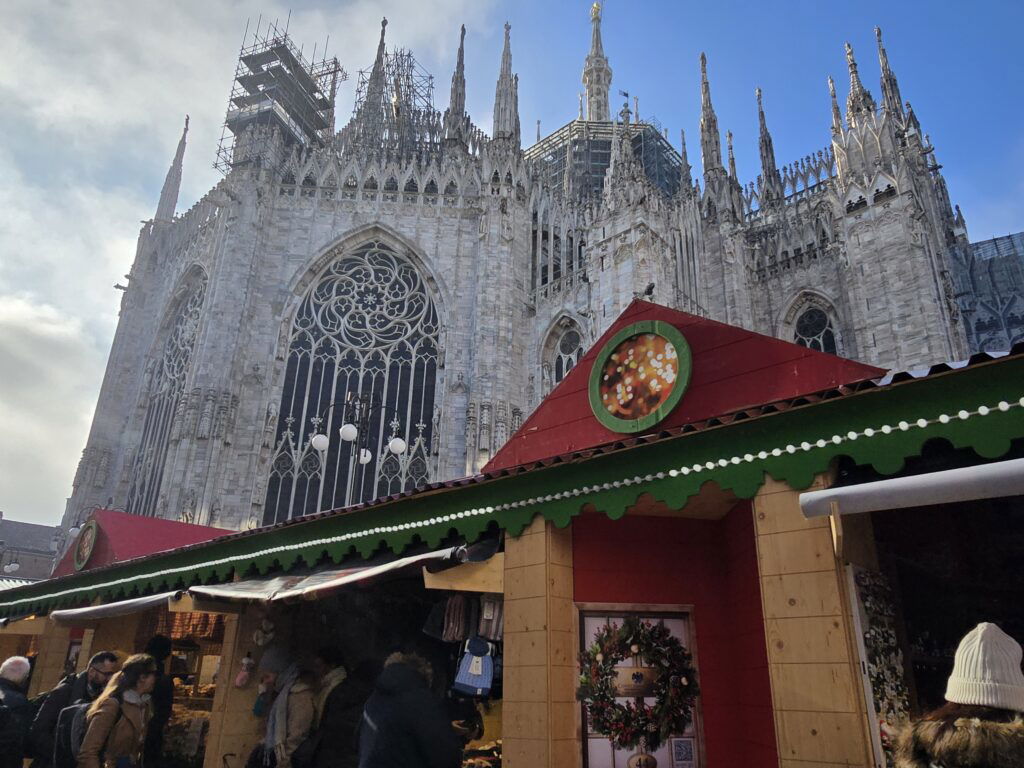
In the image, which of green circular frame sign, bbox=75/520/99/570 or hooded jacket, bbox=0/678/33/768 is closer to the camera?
hooded jacket, bbox=0/678/33/768

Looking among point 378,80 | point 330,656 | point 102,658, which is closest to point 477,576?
point 330,656

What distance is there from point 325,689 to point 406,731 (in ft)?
9.43

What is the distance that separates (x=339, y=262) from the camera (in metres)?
26.5

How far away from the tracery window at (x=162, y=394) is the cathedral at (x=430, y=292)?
0.39ft

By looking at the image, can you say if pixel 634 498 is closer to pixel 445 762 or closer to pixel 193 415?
pixel 445 762

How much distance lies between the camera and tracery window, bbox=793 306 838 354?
82.7 feet

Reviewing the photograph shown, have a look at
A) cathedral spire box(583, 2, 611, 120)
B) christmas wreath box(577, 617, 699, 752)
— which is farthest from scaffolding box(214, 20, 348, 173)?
christmas wreath box(577, 617, 699, 752)

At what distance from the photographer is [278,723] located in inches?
281

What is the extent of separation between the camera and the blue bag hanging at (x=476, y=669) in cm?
625

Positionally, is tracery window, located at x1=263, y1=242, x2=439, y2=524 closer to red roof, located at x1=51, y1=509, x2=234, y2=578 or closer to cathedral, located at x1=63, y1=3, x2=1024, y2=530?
cathedral, located at x1=63, y1=3, x2=1024, y2=530

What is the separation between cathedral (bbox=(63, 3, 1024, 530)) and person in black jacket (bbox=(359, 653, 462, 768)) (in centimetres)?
1494

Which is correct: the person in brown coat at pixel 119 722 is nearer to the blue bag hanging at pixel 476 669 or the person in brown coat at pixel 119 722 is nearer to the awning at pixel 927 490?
the blue bag hanging at pixel 476 669

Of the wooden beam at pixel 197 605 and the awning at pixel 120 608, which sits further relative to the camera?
the awning at pixel 120 608

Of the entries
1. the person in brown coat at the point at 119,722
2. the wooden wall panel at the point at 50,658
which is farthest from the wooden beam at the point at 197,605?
the wooden wall panel at the point at 50,658
